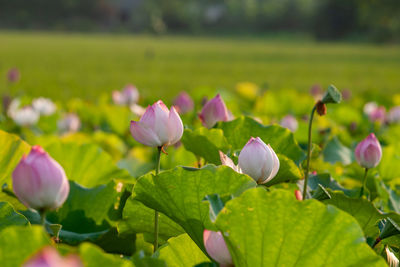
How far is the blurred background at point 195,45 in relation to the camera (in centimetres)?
925

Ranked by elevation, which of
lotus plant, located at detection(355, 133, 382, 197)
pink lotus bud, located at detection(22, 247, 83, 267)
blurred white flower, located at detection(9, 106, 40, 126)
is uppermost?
pink lotus bud, located at detection(22, 247, 83, 267)

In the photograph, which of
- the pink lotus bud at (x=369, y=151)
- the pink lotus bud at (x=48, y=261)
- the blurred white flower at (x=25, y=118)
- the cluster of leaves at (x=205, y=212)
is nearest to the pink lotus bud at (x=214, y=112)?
the cluster of leaves at (x=205, y=212)

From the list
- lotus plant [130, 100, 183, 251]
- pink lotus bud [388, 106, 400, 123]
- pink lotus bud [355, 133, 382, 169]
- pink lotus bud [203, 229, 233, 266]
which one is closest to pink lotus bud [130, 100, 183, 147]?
lotus plant [130, 100, 183, 251]

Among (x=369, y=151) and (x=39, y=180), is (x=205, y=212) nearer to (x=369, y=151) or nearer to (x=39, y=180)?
(x=39, y=180)

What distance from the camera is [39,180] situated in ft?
1.60

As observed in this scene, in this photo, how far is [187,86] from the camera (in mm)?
8094

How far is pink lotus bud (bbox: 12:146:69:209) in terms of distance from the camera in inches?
19.0

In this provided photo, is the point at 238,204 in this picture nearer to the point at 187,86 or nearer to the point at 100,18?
the point at 187,86

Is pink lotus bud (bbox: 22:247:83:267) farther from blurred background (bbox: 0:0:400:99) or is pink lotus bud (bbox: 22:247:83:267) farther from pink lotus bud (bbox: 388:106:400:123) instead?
blurred background (bbox: 0:0:400:99)

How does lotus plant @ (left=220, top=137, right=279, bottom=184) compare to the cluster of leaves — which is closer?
the cluster of leaves

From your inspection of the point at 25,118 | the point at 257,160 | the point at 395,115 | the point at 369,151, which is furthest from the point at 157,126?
the point at 395,115

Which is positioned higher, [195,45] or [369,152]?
[369,152]

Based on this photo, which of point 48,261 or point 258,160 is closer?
point 48,261

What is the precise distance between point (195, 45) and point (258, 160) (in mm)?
23686
